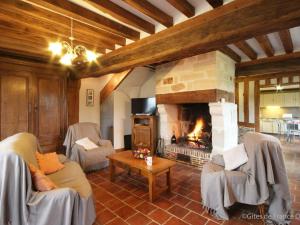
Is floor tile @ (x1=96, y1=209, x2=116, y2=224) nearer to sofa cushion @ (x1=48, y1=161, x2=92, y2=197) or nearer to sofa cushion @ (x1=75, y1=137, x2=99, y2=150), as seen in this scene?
sofa cushion @ (x1=48, y1=161, x2=92, y2=197)

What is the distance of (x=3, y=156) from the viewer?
150 cm

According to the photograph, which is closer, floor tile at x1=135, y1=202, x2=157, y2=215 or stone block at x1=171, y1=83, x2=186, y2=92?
floor tile at x1=135, y1=202, x2=157, y2=215

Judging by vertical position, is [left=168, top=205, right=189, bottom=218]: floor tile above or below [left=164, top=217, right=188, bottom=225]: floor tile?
above

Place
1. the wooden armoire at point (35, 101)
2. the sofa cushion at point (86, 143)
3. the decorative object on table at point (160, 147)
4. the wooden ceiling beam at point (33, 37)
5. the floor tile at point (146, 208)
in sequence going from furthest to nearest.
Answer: the decorative object on table at point (160, 147) → the sofa cushion at point (86, 143) → the wooden armoire at point (35, 101) → the wooden ceiling beam at point (33, 37) → the floor tile at point (146, 208)

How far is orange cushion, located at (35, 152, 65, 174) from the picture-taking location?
2.41m

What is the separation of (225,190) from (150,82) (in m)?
4.09

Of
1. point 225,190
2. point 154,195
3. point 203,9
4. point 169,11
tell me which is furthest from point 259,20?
point 154,195

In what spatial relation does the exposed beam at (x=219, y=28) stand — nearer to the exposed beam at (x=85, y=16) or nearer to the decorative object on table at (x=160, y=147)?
the exposed beam at (x=85, y=16)

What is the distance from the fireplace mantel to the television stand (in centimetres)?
63

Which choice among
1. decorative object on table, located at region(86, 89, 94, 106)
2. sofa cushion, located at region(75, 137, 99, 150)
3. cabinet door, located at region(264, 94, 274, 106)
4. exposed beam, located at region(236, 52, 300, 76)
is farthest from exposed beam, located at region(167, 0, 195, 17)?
cabinet door, located at region(264, 94, 274, 106)

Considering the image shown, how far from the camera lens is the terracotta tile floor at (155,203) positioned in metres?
2.06

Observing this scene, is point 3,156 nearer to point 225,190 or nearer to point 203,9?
point 225,190

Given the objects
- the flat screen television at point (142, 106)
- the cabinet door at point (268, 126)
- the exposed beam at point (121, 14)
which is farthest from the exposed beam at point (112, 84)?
the cabinet door at point (268, 126)

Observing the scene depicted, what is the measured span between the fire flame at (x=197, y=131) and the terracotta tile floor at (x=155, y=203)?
123cm
